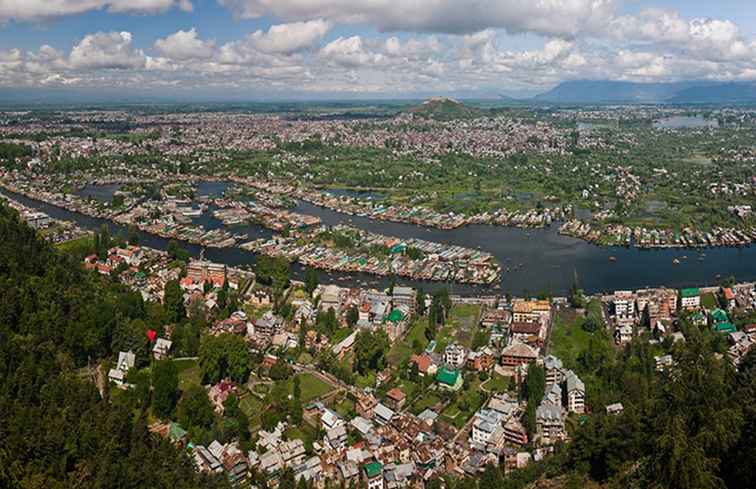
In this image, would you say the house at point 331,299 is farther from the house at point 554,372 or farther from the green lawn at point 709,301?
the green lawn at point 709,301

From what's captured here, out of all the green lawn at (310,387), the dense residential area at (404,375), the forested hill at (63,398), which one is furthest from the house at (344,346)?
the forested hill at (63,398)

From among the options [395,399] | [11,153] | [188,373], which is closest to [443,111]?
[11,153]

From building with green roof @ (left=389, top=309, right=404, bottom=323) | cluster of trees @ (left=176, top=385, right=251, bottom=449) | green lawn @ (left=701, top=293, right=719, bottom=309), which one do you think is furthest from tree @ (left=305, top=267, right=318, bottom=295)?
green lawn @ (left=701, top=293, right=719, bottom=309)

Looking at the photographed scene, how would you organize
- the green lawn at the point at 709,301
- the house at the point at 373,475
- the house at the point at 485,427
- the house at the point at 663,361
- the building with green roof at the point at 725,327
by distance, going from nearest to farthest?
1. the house at the point at 373,475
2. the house at the point at 485,427
3. the house at the point at 663,361
4. the building with green roof at the point at 725,327
5. the green lawn at the point at 709,301

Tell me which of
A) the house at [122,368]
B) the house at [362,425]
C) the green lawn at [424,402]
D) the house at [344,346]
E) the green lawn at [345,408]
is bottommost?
the green lawn at [424,402]

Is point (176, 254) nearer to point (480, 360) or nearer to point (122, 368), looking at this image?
point (122, 368)

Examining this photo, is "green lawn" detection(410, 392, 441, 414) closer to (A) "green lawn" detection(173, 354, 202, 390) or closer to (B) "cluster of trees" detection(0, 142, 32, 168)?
(A) "green lawn" detection(173, 354, 202, 390)

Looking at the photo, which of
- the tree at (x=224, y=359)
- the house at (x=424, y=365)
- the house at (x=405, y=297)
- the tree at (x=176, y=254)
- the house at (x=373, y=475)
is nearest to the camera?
the house at (x=373, y=475)
